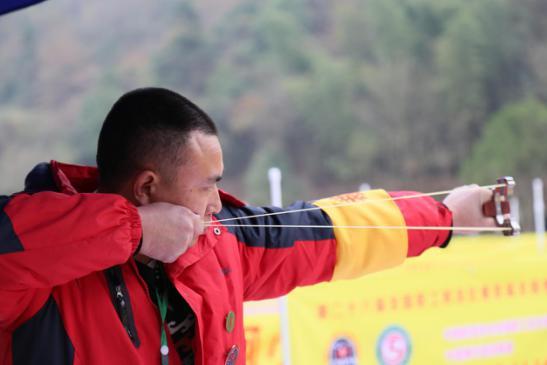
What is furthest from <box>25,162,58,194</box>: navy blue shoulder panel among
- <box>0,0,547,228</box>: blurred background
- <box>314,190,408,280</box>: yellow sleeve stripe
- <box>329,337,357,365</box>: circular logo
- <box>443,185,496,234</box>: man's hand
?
<box>0,0,547,228</box>: blurred background

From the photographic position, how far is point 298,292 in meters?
2.99

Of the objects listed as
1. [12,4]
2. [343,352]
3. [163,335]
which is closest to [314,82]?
[343,352]

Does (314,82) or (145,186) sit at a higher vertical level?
(314,82)

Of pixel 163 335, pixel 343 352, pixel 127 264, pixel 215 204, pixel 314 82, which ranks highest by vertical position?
pixel 314 82

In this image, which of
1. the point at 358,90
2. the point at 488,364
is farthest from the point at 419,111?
the point at 488,364

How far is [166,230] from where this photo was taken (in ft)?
4.25

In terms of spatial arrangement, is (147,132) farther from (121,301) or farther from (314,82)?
(314,82)

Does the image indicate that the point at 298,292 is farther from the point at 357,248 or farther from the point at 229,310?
the point at 229,310

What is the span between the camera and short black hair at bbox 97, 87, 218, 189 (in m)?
1.42

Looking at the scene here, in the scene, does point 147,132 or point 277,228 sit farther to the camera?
point 277,228

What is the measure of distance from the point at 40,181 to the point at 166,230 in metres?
0.33

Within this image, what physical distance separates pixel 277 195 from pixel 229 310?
165 centimetres

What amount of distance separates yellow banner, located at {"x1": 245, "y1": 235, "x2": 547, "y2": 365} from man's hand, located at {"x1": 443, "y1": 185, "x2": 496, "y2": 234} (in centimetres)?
124

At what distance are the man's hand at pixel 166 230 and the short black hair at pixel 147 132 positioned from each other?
0.40 ft
